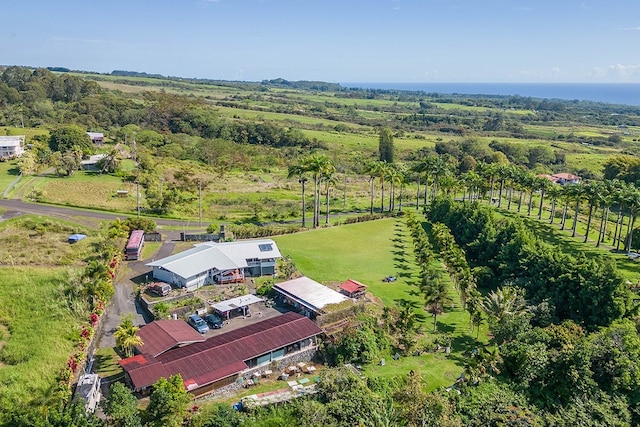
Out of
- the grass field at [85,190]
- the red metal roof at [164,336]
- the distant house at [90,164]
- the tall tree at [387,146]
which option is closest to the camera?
the red metal roof at [164,336]

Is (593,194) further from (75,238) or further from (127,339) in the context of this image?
(75,238)

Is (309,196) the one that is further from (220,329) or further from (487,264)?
(220,329)

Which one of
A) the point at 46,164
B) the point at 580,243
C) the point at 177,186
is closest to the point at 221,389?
the point at 580,243

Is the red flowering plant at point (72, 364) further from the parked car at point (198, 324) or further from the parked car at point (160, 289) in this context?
the parked car at point (160, 289)

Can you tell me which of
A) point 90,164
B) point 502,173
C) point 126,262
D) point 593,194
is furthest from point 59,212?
point 593,194

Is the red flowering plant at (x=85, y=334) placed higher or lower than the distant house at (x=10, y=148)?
lower

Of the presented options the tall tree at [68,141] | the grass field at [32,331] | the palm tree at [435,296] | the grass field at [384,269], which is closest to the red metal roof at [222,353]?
the grass field at [32,331]

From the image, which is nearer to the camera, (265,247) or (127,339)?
(127,339)
